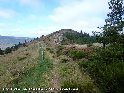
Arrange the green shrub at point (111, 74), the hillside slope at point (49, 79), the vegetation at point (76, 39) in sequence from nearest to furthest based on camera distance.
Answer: the green shrub at point (111, 74)
the hillside slope at point (49, 79)
the vegetation at point (76, 39)

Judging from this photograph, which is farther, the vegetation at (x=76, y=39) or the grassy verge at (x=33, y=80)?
the vegetation at (x=76, y=39)

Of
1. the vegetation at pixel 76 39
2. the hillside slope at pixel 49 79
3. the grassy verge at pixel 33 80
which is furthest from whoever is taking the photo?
the vegetation at pixel 76 39

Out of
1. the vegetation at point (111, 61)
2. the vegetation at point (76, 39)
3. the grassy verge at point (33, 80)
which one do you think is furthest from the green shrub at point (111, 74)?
the vegetation at point (76, 39)

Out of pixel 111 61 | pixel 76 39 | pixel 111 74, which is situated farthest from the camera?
pixel 76 39

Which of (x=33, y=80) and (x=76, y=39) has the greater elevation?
(x=76, y=39)

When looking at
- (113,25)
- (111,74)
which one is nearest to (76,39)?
→ (113,25)

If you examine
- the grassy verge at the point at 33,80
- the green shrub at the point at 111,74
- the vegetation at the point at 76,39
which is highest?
the vegetation at the point at 76,39

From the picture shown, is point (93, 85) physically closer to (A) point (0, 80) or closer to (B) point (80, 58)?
(A) point (0, 80)

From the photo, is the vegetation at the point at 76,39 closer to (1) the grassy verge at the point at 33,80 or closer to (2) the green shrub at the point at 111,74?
(1) the grassy verge at the point at 33,80

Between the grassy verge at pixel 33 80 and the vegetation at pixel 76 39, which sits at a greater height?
the vegetation at pixel 76 39

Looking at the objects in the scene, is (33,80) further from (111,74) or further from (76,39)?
(76,39)

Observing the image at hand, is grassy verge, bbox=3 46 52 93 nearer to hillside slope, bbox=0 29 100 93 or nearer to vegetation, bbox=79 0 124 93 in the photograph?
hillside slope, bbox=0 29 100 93

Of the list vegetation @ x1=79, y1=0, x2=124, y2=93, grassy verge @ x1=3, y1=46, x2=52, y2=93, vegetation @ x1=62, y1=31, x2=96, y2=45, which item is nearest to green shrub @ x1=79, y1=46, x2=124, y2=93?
vegetation @ x1=79, y1=0, x2=124, y2=93

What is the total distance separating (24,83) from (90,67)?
21.4 feet
